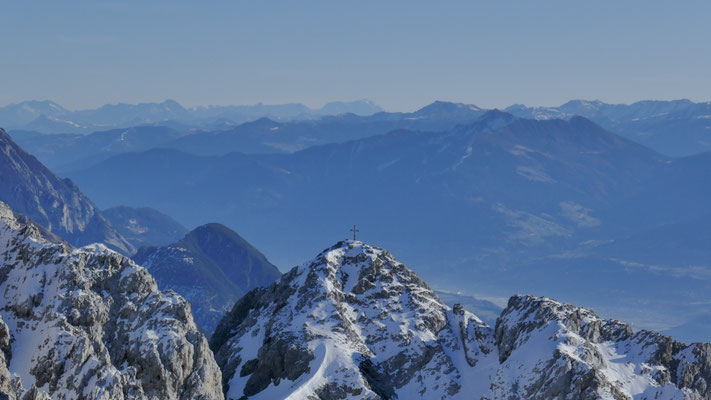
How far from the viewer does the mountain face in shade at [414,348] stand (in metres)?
116

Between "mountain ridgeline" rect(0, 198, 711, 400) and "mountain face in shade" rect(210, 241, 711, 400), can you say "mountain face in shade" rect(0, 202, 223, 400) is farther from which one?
"mountain face in shade" rect(210, 241, 711, 400)

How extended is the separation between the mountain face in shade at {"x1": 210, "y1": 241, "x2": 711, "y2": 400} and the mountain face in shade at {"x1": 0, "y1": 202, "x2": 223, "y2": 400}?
52.7 ft

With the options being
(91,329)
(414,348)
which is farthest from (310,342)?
(91,329)

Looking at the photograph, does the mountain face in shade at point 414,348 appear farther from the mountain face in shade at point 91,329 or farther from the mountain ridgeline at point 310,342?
the mountain face in shade at point 91,329

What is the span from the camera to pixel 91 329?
100m

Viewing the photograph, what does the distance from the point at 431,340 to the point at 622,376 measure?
2719 cm

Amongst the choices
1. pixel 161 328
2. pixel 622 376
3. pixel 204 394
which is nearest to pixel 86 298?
pixel 161 328

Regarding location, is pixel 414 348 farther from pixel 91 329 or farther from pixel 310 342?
pixel 91 329

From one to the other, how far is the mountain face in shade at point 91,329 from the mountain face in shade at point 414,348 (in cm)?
1607

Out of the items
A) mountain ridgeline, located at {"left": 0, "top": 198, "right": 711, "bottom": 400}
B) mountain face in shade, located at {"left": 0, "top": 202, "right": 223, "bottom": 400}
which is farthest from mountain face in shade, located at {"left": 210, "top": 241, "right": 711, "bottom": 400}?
mountain face in shade, located at {"left": 0, "top": 202, "right": 223, "bottom": 400}

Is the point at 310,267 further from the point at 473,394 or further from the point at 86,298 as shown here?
the point at 86,298

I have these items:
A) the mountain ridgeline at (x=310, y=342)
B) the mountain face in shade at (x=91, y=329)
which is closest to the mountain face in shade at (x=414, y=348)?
the mountain ridgeline at (x=310, y=342)

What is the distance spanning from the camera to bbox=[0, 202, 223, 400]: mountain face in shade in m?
93.6

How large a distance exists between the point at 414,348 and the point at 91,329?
48045 mm
